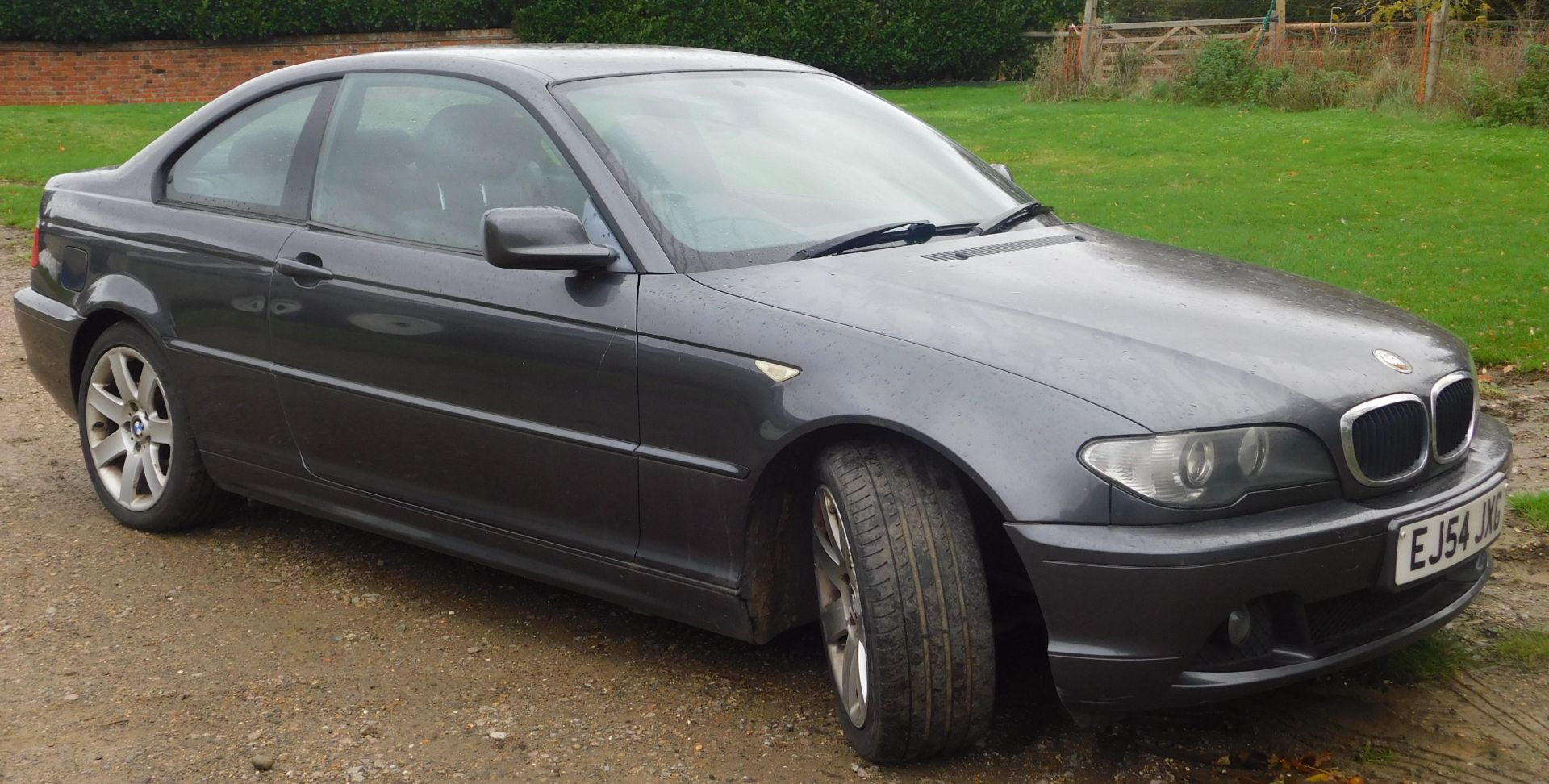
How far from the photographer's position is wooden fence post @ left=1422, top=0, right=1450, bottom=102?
18594 mm

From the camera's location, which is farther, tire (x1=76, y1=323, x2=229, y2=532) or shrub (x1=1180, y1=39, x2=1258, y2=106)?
shrub (x1=1180, y1=39, x2=1258, y2=106)

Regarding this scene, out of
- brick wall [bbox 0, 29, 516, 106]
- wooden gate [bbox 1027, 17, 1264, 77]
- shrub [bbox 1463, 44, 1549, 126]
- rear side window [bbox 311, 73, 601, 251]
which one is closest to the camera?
rear side window [bbox 311, 73, 601, 251]

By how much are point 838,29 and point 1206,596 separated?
29646mm

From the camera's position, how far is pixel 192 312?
14.9ft

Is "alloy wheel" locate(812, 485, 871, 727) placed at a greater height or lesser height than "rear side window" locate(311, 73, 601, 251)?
lesser

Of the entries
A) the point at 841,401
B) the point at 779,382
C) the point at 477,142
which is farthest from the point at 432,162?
the point at 841,401

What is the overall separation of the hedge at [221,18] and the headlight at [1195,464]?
1113 inches

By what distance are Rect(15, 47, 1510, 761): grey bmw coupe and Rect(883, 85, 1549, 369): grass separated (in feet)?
14.1

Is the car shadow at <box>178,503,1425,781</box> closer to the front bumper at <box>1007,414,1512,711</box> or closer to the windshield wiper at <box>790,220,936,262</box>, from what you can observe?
the front bumper at <box>1007,414,1512,711</box>

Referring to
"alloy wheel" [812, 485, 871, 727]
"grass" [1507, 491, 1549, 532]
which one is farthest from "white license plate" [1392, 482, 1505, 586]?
"grass" [1507, 491, 1549, 532]

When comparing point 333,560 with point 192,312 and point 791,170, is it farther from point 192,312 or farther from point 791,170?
point 791,170

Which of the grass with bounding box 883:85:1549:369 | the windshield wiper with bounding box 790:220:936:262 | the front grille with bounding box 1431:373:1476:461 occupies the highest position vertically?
the windshield wiper with bounding box 790:220:936:262

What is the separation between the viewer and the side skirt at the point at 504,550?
3.52 m

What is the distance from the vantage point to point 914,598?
3.02 m
